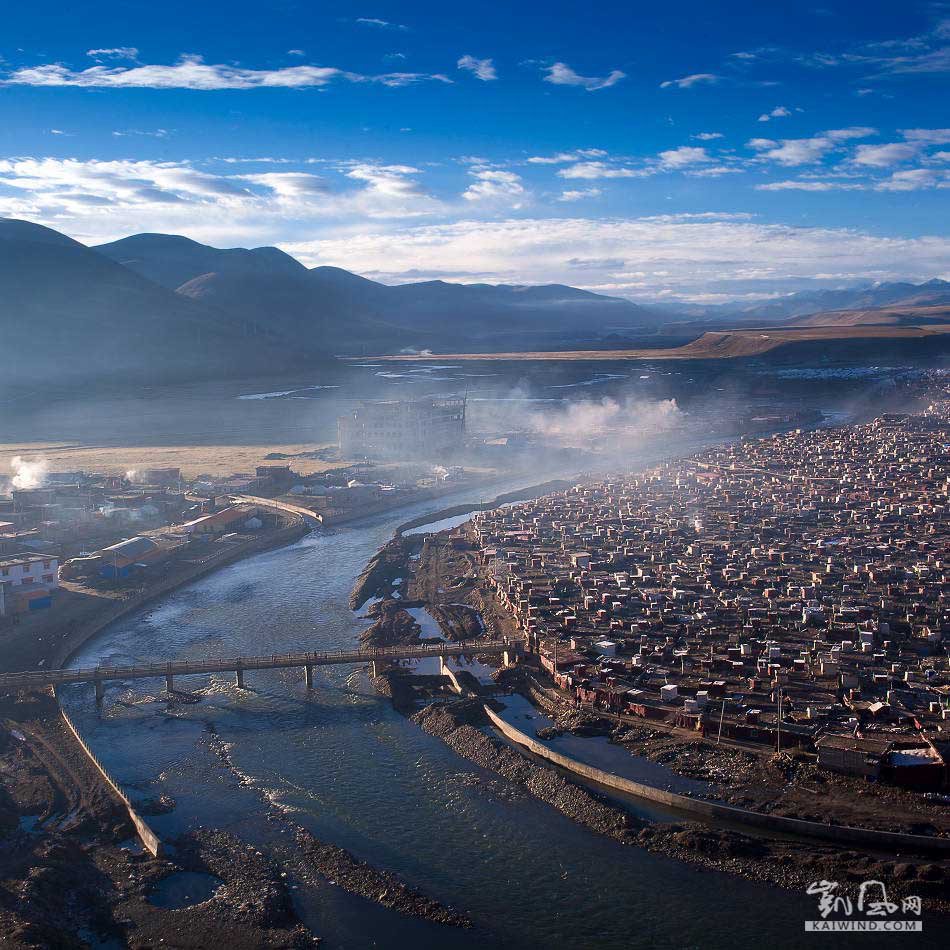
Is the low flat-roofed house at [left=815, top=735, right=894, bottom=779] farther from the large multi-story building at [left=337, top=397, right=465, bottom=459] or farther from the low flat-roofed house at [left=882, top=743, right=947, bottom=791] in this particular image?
the large multi-story building at [left=337, top=397, right=465, bottom=459]

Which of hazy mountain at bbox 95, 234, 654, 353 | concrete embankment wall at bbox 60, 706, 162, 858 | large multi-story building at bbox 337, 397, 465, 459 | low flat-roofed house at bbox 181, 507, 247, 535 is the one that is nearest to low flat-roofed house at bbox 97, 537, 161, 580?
low flat-roofed house at bbox 181, 507, 247, 535

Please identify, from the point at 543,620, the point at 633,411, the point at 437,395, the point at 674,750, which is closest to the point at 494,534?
the point at 543,620

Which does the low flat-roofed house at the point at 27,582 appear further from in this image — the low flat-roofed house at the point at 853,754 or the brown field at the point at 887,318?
the brown field at the point at 887,318

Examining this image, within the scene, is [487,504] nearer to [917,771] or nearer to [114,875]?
[917,771]

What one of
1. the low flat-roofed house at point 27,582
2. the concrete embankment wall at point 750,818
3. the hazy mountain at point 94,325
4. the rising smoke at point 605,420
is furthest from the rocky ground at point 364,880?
the hazy mountain at point 94,325

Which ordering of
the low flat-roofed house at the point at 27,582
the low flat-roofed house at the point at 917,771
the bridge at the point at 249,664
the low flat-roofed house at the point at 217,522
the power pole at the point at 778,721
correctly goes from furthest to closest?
1. the low flat-roofed house at the point at 217,522
2. the low flat-roofed house at the point at 27,582
3. the bridge at the point at 249,664
4. the power pole at the point at 778,721
5. the low flat-roofed house at the point at 917,771
